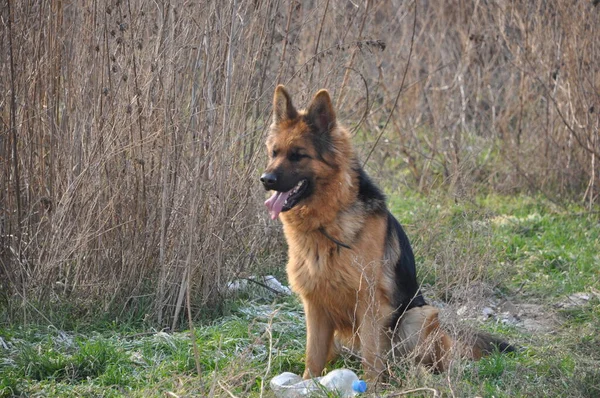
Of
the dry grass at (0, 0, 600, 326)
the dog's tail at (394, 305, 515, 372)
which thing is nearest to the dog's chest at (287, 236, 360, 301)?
the dog's tail at (394, 305, 515, 372)

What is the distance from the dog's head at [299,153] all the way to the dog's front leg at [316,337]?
2.27 feet

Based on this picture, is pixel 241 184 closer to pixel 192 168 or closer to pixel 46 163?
pixel 192 168

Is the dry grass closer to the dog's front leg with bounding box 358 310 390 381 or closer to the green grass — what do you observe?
the green grass

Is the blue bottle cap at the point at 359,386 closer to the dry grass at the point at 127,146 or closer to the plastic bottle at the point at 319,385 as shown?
the plastic bottle at the point at 319,385

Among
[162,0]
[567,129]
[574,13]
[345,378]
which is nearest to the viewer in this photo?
[345,378]

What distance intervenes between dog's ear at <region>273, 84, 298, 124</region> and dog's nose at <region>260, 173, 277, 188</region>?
519mm

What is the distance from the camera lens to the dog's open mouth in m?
5.04

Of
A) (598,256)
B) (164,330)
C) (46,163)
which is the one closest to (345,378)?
(164,330)

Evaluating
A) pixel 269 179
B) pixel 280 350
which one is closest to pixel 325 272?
pixel 269 179

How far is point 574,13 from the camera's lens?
8.80 m

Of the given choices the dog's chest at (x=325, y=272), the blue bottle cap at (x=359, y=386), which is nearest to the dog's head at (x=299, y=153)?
the dog's chest at (x=325, y=272)

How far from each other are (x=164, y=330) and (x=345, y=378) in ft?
6.17

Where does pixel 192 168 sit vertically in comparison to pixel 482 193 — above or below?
above

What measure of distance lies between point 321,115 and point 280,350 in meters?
1.67
